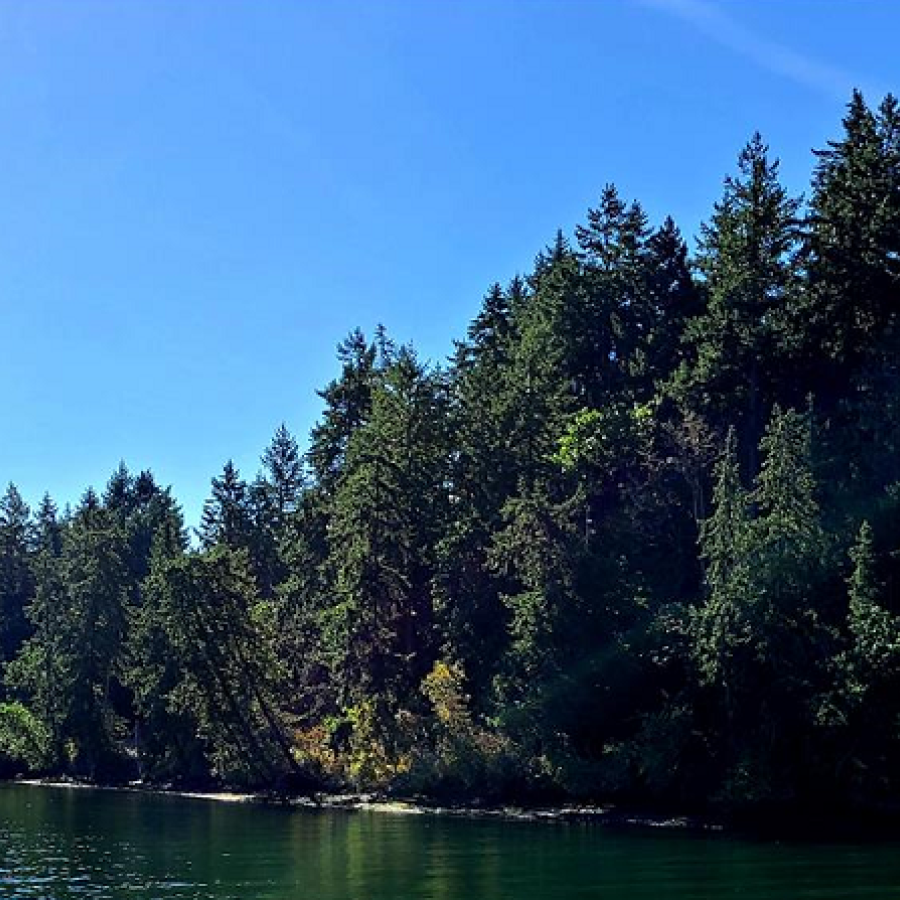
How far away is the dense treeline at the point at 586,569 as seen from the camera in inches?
1796

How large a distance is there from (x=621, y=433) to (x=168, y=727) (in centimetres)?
3310

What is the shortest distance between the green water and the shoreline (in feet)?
7.14

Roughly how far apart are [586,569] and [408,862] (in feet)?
66.2

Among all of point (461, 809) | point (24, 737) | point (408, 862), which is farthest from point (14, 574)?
point (408, 862)

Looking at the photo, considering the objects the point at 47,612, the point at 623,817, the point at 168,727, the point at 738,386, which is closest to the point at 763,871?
the point at 623,817

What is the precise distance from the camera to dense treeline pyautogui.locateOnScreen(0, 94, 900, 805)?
4562 centimetres

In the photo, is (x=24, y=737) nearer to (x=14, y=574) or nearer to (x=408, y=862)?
(x=14, y=574)

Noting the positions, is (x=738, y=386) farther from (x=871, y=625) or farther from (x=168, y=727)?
(x=168, y=727)

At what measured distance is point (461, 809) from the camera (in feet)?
179

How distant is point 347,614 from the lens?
63969 millimetres

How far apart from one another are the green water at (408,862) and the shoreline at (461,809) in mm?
2178

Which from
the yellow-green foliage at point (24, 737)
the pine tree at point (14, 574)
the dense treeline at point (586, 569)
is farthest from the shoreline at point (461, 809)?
the pine tree at point (14, 574)

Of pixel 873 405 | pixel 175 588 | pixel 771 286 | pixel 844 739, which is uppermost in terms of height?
pixel 771 286

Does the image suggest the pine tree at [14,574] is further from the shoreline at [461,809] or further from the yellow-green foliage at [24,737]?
the shoreline at [461,809]
